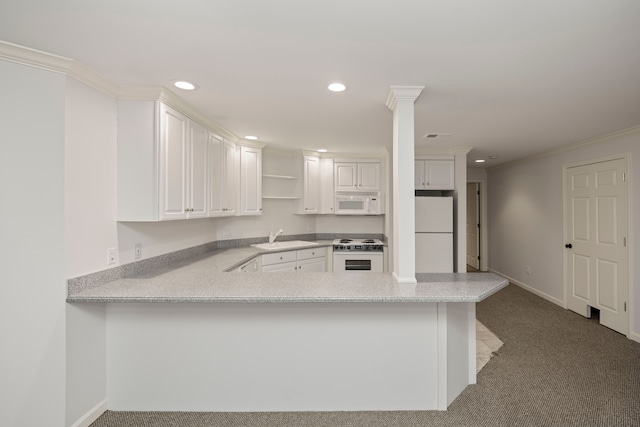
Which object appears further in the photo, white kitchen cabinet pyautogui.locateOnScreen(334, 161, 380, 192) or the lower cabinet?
white kitchen cabinet pyautogui.locateOnScreen(334, 161, 380, 192)

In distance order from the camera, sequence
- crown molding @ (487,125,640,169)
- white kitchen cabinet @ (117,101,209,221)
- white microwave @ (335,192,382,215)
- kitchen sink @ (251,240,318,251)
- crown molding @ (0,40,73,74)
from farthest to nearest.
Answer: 1. white microwave @ (335,192,382,215)
2. kitchen sink @ (251,240,318,251)
3. crown molding @ (487,125,640,169)
4. white kitchen cabinet @ (117,101,209,221)
5. crown molding @ (0,40,73,74)

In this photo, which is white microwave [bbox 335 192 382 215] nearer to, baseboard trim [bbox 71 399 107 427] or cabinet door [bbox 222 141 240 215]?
cabinet door [bbox 222 141 240 215]

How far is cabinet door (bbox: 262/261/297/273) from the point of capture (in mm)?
3982

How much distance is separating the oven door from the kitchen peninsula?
99.3 inches

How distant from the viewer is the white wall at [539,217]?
11.1 ft

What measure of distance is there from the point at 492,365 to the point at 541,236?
10.2 ft

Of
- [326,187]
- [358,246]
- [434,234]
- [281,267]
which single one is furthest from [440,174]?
[281,267]

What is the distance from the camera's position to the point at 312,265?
4602 mm

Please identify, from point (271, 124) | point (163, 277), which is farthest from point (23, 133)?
point (271, 124)

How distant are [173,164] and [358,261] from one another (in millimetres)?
3089

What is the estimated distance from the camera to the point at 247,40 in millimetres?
1619

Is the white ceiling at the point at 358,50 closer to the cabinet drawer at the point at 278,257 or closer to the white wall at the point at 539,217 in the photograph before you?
the white wall at the point at 539,217

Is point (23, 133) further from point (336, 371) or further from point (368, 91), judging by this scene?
point (336, 371)

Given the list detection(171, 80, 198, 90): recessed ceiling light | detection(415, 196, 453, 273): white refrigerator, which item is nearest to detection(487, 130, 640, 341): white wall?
detection(415, 196, 453, 273): white refrigerator
